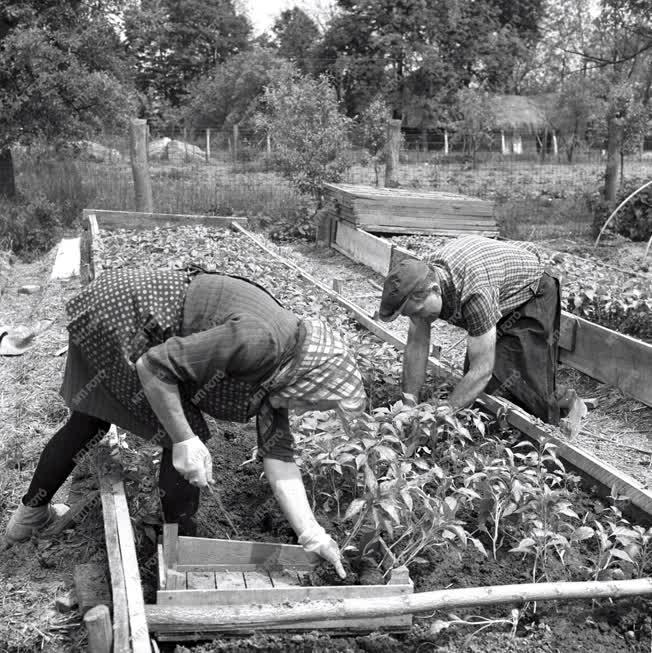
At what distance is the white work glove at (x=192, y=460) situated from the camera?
265 cm

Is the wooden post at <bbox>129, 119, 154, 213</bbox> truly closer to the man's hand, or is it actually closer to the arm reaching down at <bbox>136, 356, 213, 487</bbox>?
the man's hand

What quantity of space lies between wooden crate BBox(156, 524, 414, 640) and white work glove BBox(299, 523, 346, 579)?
0.10 m

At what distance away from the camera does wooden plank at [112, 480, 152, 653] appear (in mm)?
2451

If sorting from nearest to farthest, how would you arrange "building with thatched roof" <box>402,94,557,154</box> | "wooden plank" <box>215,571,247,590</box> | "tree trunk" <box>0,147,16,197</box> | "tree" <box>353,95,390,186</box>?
"wooden plank" <box>215,571,247,590</box> → "tree trunk" <box>0,147,16,197</box> → "tree" <box>353,95,390,186</box> → "building with thatched roof" <box>402,94,557,154</box>

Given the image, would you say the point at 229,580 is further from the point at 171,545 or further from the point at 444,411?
the point at 444,411

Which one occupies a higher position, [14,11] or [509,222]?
[14,11]

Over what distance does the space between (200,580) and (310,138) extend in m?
11.5

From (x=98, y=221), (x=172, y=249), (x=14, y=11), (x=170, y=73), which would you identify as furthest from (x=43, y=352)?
(x=170, y=73)

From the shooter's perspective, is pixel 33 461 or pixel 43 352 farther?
pixel 43 352

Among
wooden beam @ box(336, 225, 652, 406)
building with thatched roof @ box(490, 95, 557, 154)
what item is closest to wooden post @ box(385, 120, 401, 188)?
wooden beam @ box(336, 225, 652, 406)

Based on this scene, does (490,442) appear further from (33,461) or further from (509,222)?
(509,222)

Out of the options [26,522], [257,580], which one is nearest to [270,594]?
[257,580]

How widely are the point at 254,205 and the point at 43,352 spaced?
8.56m

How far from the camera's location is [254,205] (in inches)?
567
